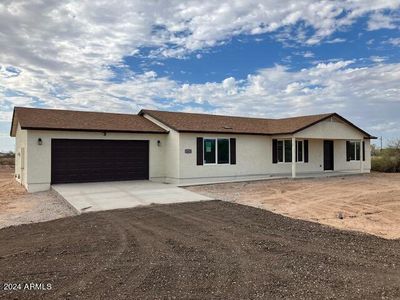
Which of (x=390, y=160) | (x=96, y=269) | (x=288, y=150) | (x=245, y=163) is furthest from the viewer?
(x=390, y=160)

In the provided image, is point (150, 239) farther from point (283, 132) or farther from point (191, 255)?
point (283, 132)

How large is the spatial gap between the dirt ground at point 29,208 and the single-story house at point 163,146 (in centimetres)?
119

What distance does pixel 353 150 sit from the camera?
981 inches

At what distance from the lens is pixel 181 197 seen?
13188mm

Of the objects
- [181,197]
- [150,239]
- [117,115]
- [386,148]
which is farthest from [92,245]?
[386,148]

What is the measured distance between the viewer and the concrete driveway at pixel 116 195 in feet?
38.1

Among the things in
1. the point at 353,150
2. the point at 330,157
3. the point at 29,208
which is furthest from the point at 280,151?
the point at 29,208

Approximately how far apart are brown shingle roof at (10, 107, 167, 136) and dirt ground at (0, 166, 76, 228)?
2.90 m

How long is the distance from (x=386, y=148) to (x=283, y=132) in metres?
12.1

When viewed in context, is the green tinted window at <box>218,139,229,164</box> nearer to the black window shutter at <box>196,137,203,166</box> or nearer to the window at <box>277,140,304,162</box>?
the black window shutter at <box>196,137,203,166</box>

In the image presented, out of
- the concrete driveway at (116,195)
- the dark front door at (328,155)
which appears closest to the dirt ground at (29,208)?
the concrete driveway at (116,195)

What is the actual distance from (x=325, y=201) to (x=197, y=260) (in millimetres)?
7985

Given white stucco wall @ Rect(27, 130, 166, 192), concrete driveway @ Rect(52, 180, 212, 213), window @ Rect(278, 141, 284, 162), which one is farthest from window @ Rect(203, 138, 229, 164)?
white stucco wall @ Rect(27, 130, 166, 192)

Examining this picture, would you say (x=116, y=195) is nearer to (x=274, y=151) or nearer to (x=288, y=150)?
(x=274, y=151)
